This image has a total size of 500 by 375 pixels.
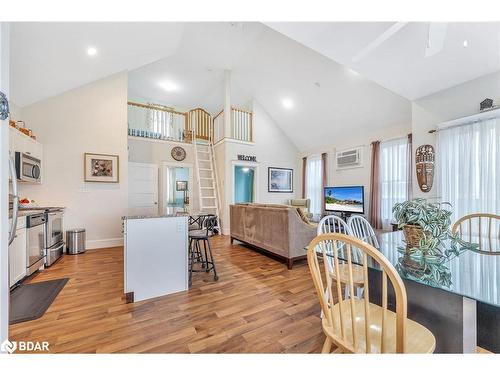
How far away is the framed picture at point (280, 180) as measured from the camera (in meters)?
6.50

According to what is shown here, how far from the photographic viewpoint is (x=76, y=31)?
2.91 m

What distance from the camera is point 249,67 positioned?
556 centimetres

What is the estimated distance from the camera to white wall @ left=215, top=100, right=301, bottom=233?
5.59 m

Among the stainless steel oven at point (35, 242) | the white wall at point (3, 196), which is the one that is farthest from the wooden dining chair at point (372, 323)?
the stainless steel oven at point (35, 242)

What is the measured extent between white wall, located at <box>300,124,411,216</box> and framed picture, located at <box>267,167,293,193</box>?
1.31 m

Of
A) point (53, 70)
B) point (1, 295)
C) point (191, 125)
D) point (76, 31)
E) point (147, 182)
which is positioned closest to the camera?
point (1, 295)

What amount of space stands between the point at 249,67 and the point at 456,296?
5.90 metres

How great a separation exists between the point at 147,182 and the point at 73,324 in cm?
419

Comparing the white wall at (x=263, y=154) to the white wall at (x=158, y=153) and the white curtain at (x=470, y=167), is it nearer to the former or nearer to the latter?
the white wall at (x=158, y=153)

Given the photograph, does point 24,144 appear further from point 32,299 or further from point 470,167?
point 470,167

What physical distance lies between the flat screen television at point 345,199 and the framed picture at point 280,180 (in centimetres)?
139
